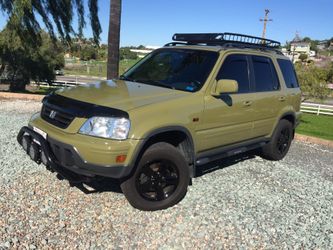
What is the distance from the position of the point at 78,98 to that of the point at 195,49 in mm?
1993

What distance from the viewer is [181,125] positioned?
4582mm

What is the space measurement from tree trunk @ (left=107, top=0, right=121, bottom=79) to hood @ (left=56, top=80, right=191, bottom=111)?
6.65 metres

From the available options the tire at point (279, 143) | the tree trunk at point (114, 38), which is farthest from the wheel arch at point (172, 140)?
the tree trunk at point (114, 38)

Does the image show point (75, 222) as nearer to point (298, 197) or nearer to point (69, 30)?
point (298, 197)

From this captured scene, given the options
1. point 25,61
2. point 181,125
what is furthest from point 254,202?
point 25,61

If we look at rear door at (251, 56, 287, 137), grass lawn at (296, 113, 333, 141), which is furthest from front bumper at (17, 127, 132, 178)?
grass lawn at (296, 113, 333, 141)

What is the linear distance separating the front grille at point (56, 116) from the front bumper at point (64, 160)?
0.21 m

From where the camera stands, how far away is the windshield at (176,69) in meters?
5.11

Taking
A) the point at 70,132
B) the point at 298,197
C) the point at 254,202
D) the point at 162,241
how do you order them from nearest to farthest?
the point at 162,241 → the point at 70,132 → the point at 254,202 → the point at 298,197

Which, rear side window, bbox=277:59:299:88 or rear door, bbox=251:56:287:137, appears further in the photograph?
rear side window, bbox=277:59:299:88

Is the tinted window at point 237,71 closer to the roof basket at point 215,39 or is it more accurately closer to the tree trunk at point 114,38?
Answer: the roof basket at point 215,39

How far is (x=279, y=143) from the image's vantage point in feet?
23.3

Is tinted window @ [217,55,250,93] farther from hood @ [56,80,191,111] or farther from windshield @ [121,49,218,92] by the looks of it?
hood @ [56,80,191,111]

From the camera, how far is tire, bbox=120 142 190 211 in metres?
4.34
